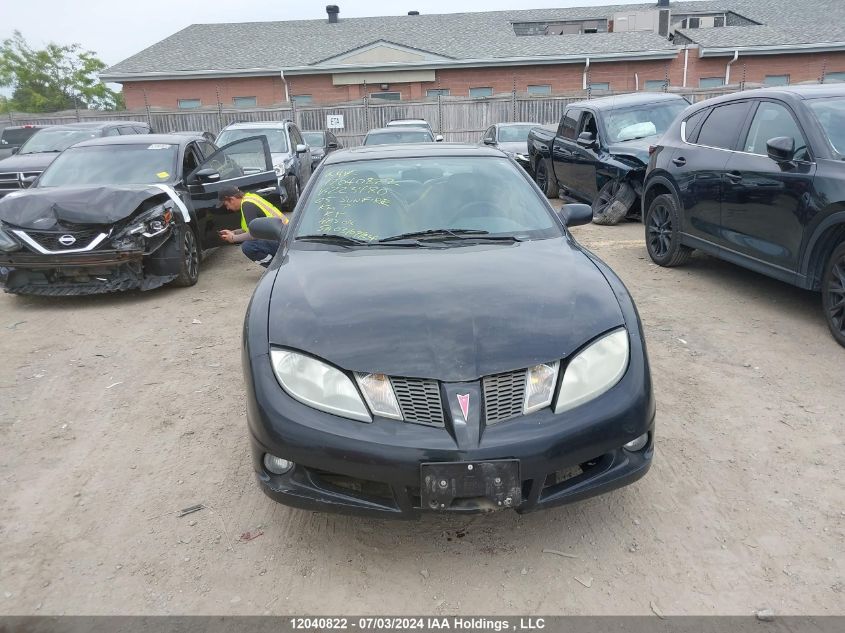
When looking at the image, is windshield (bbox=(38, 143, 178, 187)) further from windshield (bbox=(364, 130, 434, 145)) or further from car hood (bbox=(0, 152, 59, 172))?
windshield (bbox=(364, 130, 434, 145))

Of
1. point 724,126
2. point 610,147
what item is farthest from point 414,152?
point 610,147

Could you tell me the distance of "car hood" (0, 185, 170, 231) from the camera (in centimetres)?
610

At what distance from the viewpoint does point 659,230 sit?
7148 mm

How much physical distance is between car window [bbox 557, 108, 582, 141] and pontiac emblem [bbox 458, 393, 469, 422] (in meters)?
9.32

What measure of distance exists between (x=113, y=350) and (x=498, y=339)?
12.8 ft

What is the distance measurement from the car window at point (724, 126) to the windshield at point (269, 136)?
8061 millimetres

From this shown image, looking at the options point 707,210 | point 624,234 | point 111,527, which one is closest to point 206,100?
point 624,234

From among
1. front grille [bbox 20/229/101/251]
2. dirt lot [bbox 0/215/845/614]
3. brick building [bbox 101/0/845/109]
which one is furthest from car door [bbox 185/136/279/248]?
brick building [bbox 101/0/845/109]

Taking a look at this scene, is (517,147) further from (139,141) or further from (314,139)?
(139,141)

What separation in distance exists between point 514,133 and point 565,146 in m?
4.77

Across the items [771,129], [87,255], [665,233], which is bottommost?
[665,233]

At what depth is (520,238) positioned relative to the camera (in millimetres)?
3656

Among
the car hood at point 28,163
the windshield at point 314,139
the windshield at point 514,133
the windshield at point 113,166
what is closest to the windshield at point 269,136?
the car hood at point 28,163

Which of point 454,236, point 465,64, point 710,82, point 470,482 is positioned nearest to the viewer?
point 470,482
